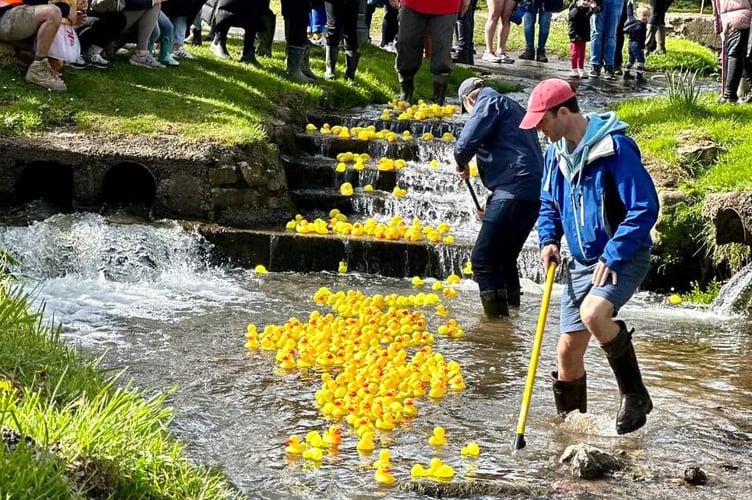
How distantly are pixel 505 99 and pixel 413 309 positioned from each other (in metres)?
1.94

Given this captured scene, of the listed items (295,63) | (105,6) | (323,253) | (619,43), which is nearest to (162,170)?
(323,253)

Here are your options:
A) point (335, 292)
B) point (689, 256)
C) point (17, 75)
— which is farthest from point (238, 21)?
point (689, 256)

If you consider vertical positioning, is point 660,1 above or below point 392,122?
above

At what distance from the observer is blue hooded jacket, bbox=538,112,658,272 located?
5695mm

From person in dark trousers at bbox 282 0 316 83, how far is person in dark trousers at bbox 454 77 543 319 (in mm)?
A: 6285

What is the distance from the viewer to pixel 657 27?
22219mm

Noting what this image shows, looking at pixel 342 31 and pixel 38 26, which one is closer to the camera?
pixel 38 26

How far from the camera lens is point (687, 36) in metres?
25.9

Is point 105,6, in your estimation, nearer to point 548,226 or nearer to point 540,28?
point 548,226

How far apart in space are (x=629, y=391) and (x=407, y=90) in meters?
9.98

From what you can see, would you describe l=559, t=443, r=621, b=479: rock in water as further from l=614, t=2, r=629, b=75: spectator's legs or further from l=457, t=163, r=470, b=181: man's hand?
l=614, t=2, r=629, b=75: spectator's legs

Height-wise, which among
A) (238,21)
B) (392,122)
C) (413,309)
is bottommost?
(413,309)

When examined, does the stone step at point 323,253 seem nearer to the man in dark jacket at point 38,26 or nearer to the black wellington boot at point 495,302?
the black wellington boot at point 495,302

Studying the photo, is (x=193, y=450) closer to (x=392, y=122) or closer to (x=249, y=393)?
(x=249, y=393)
